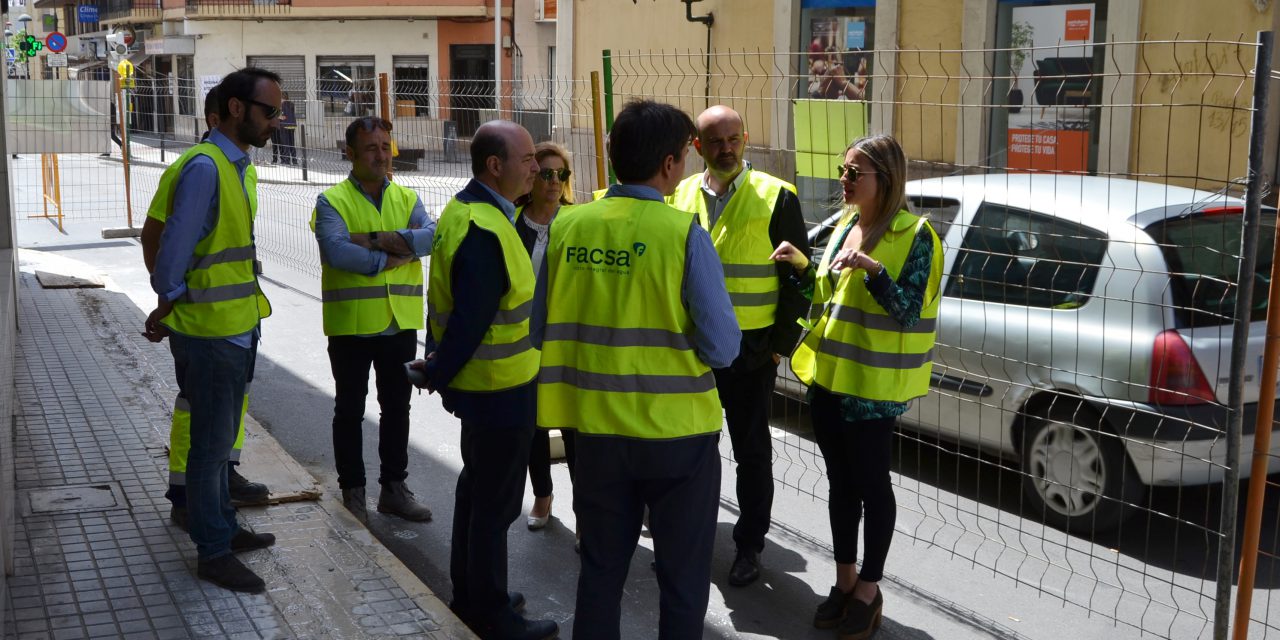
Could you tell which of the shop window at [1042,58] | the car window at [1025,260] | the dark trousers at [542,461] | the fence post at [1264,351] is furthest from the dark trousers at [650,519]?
the shop window at [1042,58]

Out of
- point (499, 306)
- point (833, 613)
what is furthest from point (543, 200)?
point (833, 613)

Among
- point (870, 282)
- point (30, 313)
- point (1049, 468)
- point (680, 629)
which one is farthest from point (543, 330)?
point (30, 313)

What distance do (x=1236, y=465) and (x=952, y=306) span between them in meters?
2.35

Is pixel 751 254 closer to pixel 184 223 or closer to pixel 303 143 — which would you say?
pixel 184 223

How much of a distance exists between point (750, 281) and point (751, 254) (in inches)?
4.2

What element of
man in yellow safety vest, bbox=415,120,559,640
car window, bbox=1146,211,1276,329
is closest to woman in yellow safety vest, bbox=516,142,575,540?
man in yellow safety vest, bbox=415,120,559,640

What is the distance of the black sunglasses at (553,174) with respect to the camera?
200 inches

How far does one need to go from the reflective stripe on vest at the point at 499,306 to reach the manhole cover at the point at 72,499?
2.18m

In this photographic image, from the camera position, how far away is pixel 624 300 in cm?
360

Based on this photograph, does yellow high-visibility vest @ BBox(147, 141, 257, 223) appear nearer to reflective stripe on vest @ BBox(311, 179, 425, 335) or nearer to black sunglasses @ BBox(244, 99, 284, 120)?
black sunglasses @ BBox(244, 99, 284, 120)

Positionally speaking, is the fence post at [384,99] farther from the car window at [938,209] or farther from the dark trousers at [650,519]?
the dark trousers at [650,519]

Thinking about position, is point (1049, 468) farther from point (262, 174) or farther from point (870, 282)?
point (262, 174)

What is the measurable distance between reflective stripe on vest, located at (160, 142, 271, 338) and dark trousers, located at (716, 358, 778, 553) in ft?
6.36

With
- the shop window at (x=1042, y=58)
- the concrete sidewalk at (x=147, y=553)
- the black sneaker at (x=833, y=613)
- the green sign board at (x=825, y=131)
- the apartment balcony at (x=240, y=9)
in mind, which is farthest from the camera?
the apartment balcony at (x=240, y=9)
